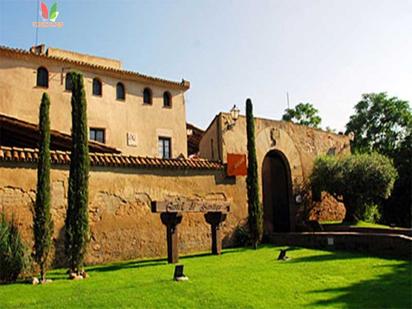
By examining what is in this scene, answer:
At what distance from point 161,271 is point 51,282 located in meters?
2.56

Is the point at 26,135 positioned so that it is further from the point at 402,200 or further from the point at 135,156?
the point at 402,200

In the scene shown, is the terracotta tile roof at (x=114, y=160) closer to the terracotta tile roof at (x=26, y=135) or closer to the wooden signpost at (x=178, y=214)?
the terracotta tile roof at (x=26, y=135)

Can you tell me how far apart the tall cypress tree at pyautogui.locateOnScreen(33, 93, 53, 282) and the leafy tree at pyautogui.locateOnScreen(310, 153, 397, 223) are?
13.1 m

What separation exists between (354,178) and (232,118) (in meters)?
6.26

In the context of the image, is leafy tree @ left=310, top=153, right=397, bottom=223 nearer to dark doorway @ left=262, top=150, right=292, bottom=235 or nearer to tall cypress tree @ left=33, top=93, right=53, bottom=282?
dark doorway @ left=262, top=150, right=292, bottom=235

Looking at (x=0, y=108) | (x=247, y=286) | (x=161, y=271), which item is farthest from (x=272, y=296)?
(x=0, y=108)

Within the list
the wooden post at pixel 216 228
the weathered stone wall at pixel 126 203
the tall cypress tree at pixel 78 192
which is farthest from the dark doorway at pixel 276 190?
the tall cypress tree at pixel 78 192

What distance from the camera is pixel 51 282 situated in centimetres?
923

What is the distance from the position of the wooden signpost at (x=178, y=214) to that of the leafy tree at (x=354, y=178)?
7.26m

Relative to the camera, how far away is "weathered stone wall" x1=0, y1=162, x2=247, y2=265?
11062 mm

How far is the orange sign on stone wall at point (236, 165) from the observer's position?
16.3 metres

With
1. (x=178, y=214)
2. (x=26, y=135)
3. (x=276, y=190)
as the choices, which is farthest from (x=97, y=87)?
(x=178, y=214)

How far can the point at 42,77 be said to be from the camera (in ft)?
Answer: 69.2

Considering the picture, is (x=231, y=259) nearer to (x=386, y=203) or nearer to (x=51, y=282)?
(x=51, y=282)
